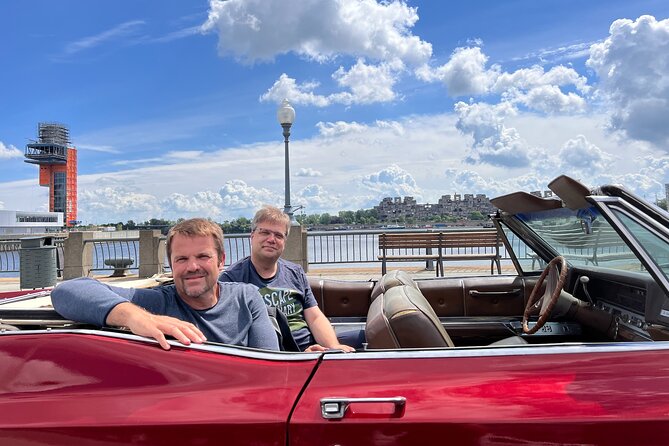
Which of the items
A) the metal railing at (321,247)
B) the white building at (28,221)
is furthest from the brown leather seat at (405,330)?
the white building at (28,221)

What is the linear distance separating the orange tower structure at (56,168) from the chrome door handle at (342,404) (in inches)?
4832

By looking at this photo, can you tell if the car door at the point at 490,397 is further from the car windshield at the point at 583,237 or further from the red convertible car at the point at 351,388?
the car windshield at the point at 583,237

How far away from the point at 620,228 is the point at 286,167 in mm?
9900

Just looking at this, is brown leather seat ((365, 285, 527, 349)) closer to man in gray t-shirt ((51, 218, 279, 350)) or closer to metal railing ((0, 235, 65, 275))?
man in gray t-shirt ((51, 218, 279, 350))

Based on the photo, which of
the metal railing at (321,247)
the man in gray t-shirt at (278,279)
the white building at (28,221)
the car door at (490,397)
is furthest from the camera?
the white building at (28,221)

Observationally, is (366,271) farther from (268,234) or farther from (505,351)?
(505,351)

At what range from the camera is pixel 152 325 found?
166cm

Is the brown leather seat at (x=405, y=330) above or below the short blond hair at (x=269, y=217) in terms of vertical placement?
below

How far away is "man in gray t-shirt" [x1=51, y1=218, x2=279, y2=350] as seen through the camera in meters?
1.84

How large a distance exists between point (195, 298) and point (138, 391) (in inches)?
22.5

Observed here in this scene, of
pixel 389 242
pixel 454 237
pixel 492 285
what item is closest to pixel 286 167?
pixel 389 242

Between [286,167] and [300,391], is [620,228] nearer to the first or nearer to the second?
[300,391]

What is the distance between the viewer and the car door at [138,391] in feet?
4.60

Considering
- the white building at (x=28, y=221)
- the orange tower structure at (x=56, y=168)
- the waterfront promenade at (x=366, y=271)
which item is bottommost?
the waterfront promenade at (x=366, y=271)
